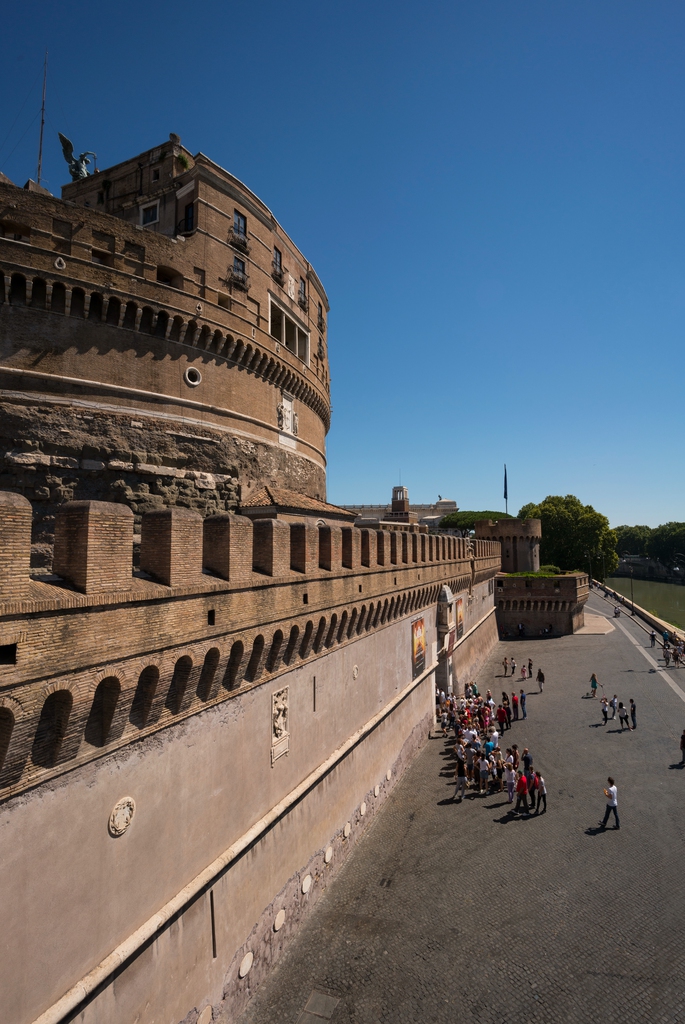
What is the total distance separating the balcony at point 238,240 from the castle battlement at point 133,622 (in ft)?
48.9

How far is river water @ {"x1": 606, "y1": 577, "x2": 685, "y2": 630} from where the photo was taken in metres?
56.6

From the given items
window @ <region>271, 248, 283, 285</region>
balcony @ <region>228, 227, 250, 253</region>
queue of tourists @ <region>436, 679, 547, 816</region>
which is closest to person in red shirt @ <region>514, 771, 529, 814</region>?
queue of tourists @ <region>436, 679, 547, 816</region>

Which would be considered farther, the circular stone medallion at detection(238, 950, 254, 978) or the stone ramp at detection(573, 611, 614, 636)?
the stone ramp at detection(573, 611, 614, 636)

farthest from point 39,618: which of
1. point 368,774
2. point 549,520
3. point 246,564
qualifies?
point 549,520

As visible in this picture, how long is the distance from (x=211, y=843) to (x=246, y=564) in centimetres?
385

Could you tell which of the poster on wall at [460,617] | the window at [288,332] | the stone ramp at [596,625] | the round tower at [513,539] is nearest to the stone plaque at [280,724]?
the poster on wall at [460,617]

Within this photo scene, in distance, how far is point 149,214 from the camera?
2089cm

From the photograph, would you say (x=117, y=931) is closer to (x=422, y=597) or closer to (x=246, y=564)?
(x=246, y=564)

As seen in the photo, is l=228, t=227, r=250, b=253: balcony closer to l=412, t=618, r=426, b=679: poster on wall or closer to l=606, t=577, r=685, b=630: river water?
l=412, t=618, r=426, b=679: poster on wall

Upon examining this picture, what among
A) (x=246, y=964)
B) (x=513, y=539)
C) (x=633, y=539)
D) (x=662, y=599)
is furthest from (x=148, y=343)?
(x=633, y=539)

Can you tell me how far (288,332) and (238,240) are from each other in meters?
4.81

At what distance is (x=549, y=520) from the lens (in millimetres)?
57812

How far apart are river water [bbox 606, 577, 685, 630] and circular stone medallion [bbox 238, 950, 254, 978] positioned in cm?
5280

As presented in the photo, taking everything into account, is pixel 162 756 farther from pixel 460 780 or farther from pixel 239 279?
pixel 239 279
